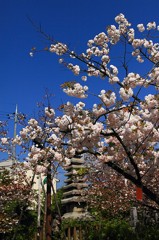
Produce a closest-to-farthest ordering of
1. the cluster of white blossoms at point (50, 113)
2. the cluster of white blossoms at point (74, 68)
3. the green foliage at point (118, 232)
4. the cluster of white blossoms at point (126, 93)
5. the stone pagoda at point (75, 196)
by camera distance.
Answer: the cluster of white blossoms at point (126, 93) → the cluster of white blossoms at point (50, 113) → the cluster of white blossoms at point (74, 68) → the green foliage at point (118, 232) → the stone pagoda at point (75, 196)

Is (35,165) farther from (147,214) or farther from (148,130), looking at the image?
(147,214)

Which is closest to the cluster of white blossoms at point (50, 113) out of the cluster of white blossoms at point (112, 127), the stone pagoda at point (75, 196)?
the cluster of white blossoms at point (112, 127)

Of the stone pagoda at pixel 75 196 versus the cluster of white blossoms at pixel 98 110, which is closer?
the cluster of white blossoms at pixel 98 110

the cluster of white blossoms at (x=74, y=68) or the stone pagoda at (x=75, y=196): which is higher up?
the cluster of white blossoms at (x=74, y=68)

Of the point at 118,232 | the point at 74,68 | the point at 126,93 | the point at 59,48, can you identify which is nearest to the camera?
the point at 126,93

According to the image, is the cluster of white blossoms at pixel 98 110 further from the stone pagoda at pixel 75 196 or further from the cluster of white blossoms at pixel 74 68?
the stone pagoda at pixel 75 196

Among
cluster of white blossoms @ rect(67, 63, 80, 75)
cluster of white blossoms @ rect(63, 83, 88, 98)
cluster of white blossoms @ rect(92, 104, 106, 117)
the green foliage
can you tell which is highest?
cluster of white blossoms @ rect(67, 63, 80, 75)

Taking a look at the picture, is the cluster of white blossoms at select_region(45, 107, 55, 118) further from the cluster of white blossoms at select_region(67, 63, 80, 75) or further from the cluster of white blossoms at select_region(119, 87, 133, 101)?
the cluster of white blossoms at select_region(119, 87, 133, 101)

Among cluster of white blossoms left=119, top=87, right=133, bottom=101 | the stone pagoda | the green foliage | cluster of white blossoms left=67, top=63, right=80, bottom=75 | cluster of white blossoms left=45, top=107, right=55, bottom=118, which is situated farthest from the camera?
the stone pagoda

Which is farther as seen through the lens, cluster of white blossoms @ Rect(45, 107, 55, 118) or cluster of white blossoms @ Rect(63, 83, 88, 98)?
cluster of white blossoms @ Rect(45, 107, 55, 118)

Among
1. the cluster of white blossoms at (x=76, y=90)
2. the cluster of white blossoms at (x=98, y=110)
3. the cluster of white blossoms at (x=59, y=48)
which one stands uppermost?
the cluster of white blossoms at (x=59, y=48)

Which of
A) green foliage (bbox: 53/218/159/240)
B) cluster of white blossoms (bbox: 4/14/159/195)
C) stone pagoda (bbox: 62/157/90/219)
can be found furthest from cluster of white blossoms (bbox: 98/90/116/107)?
stone pagoda (bbox: 62/157/90/219)

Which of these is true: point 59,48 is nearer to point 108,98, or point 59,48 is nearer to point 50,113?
point 50,113

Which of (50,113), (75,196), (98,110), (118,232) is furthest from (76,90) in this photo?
(75,196)
